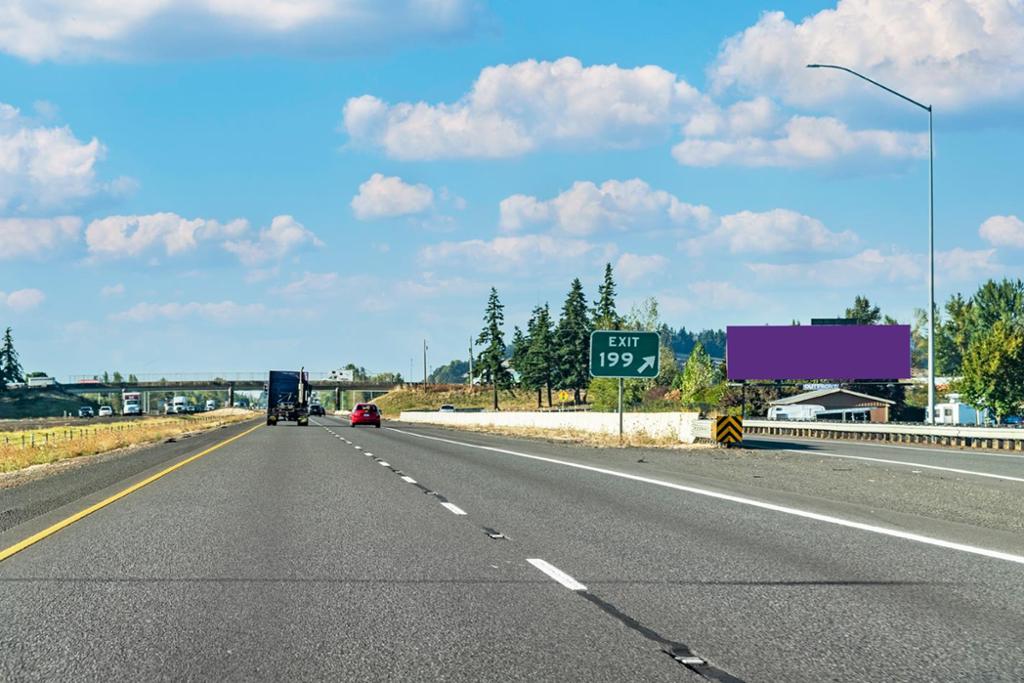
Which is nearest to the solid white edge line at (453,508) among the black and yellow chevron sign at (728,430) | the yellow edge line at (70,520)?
the yellow edge line at (70,520)

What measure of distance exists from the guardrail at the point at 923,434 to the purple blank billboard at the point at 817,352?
1218 inches

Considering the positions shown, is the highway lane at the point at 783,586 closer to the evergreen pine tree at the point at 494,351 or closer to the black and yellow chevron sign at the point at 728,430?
the black and yellow chevron sign at the point at 728,430

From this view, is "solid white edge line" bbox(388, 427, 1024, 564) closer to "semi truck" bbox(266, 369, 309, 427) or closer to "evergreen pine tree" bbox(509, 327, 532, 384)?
"semi truck" bbox(266, 369, 309, 427)

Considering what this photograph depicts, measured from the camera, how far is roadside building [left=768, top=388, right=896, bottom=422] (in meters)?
102

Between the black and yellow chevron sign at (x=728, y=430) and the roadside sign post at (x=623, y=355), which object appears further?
the roadside sign post at (x=623, y=355)

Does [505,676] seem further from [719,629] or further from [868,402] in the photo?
[868,402]

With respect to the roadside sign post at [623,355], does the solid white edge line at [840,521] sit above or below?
below

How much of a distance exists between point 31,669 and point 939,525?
1001cm

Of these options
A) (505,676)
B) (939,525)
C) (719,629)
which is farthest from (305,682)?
(939,525)

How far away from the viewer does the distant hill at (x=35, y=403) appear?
596 ft

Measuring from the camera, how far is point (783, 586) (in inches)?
335

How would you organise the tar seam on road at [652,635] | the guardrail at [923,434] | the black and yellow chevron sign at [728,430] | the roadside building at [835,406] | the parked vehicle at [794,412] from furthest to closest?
the roadside building at [835,406] → the parked vehicle at [794,412] → the guardrail at [923,434] → the black and yellow chevron sign at [728,430] → the tar seam on road at [652,635]

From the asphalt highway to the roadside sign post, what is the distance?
24335 mm

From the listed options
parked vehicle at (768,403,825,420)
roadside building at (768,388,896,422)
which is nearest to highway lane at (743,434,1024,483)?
parked vehicle at (768,403,825,420)
